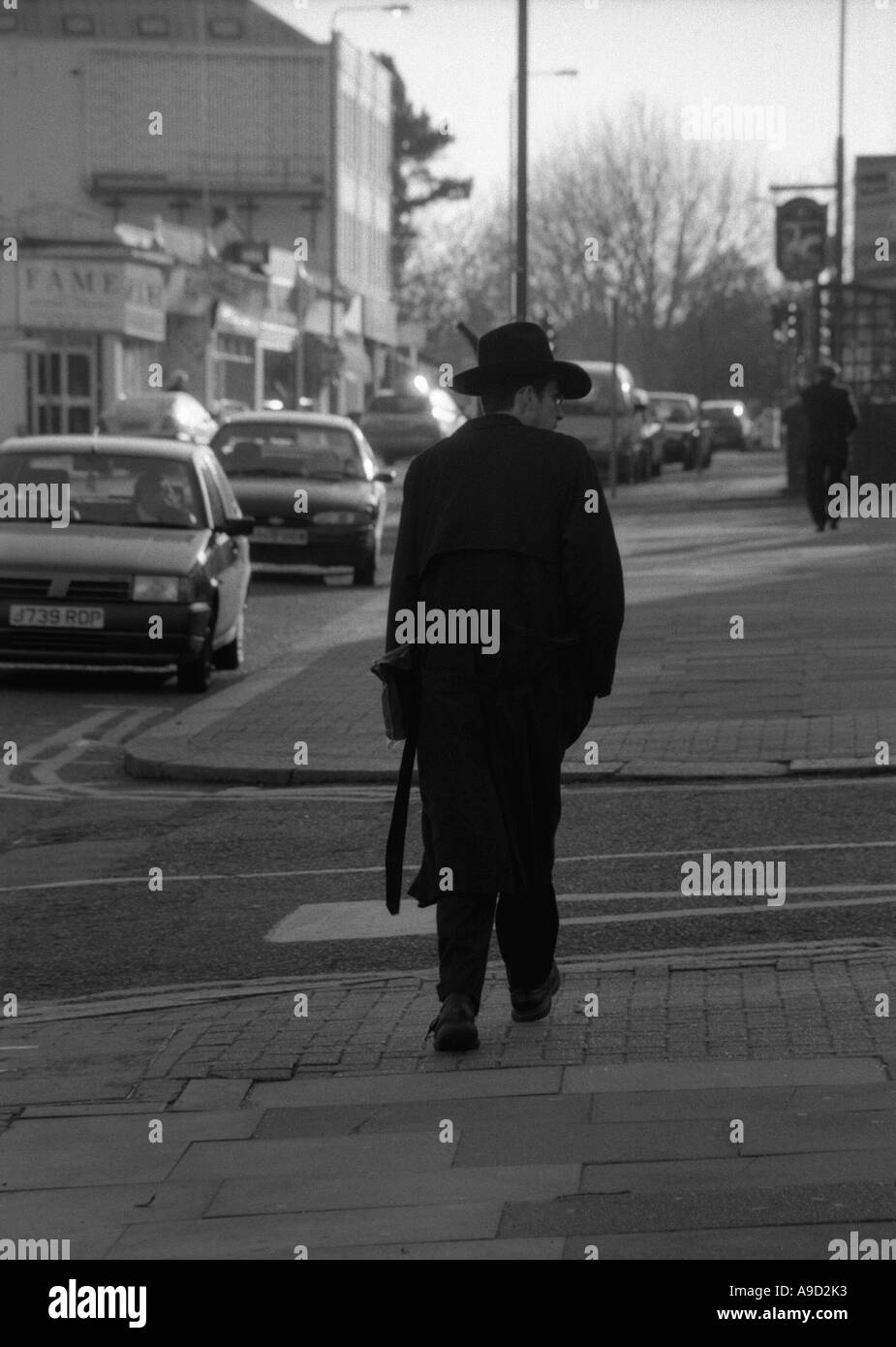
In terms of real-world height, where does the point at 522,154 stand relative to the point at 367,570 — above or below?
above

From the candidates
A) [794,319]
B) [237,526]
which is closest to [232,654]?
[237,526]

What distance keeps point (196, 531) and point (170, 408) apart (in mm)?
23389

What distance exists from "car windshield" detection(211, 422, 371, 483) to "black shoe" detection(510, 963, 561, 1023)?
18531mm

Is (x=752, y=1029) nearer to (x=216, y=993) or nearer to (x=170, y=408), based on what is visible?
(x=216, y=993)

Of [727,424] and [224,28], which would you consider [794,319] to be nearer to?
[727,424]

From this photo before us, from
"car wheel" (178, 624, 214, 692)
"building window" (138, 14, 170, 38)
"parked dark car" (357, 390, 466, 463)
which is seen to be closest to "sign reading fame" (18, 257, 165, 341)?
"parked dark car" (357, 390, 466, 463)

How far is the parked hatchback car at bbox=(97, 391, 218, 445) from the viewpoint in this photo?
125 ft

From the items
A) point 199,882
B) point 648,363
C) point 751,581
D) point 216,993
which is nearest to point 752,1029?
point 216,993

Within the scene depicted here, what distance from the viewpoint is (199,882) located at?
9.26m

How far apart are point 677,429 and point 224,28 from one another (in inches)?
1130

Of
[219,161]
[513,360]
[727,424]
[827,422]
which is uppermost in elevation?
[219,161]

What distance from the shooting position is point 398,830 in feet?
21.6

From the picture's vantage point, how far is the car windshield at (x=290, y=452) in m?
25.0
